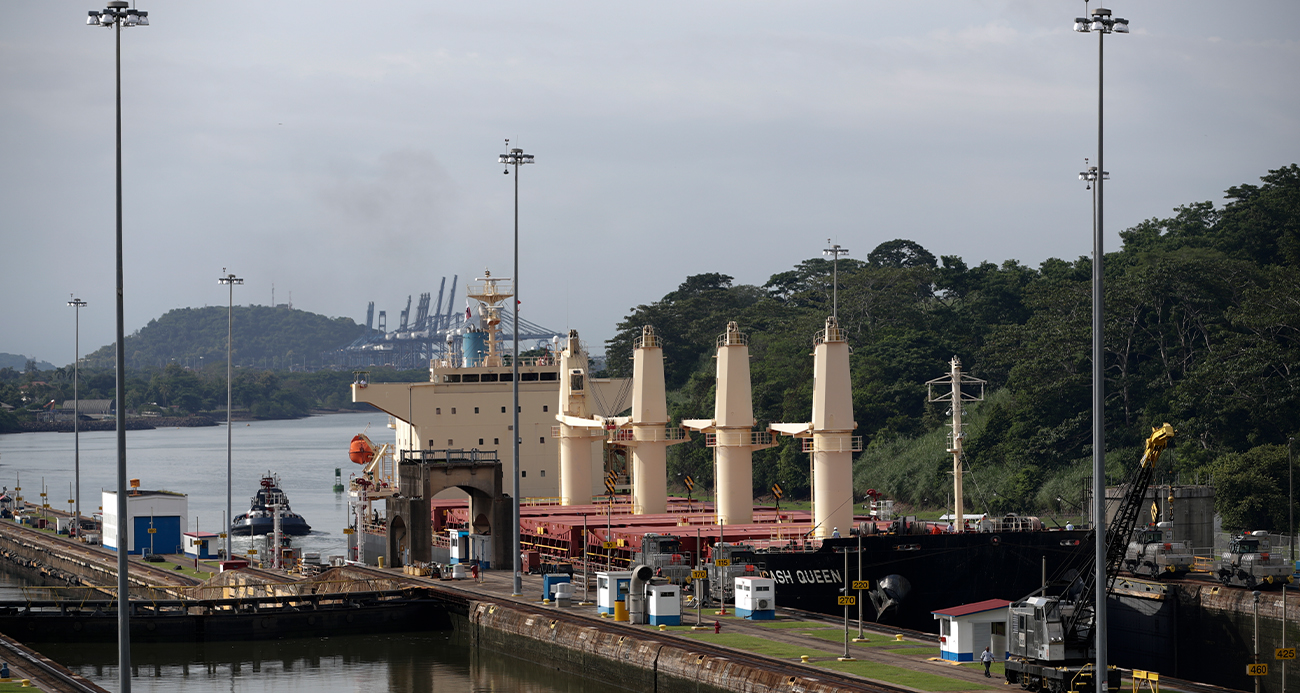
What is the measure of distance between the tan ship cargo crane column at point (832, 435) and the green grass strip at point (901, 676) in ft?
50.2

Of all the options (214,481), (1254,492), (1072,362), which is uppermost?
(1072,362)

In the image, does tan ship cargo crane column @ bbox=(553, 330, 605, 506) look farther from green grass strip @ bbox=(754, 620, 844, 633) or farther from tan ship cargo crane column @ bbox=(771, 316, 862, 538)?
green grass strip @ bbox=(754, 620, 844, 633)

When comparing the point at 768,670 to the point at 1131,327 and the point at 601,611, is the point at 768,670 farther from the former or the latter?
the point at 1131,327

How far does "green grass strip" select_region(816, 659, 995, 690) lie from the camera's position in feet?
103

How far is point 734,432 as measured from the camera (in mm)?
54625

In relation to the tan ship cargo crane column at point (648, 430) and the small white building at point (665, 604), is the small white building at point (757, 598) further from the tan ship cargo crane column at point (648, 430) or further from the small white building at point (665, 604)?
the tan ship cargo crane column at point (648, 430)

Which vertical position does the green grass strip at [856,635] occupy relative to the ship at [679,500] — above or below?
below

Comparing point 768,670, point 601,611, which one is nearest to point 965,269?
point 601,611

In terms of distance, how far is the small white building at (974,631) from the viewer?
34.4 meters

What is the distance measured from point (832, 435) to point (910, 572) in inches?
212

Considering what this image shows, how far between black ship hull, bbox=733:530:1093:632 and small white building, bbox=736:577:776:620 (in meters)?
2.50

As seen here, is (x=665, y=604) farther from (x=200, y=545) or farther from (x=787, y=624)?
(x=200, y=545)

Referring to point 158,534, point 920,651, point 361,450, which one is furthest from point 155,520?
point 920,651

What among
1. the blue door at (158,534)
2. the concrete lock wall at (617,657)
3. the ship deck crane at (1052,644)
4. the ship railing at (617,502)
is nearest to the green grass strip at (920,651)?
the ship deck crane at (1052,644)
